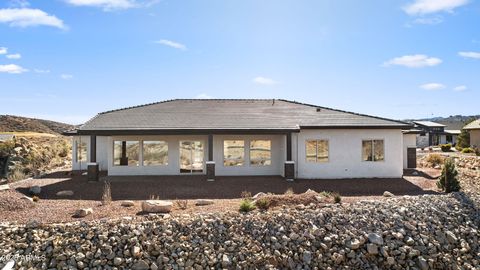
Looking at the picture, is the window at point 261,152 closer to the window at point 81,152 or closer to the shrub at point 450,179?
the shrub at point 450,179

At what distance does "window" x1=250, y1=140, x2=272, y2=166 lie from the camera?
19797 millimetres

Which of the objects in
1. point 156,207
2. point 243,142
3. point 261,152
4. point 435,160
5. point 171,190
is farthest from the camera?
point 435,160

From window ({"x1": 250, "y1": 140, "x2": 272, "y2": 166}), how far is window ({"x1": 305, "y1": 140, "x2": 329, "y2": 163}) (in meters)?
2.31

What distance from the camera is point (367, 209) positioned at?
11.2 meters

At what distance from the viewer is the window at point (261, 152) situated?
19.8 metres

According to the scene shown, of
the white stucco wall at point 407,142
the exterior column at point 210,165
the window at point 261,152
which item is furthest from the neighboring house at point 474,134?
the exterior column at point 210,165

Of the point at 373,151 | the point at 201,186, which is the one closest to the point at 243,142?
the point at 201,186

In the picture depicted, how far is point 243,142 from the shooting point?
64.7 ft

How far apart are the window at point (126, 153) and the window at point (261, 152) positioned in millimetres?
6250

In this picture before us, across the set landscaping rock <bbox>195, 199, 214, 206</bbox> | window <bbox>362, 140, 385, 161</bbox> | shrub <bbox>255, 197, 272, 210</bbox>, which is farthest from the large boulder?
window <bbox>362, 140, 385, 161</bbox>

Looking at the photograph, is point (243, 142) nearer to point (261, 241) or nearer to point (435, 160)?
point (261, 241)

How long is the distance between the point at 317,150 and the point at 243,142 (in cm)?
397

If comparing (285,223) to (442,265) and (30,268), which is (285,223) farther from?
(30,268)

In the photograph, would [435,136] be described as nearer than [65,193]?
No
